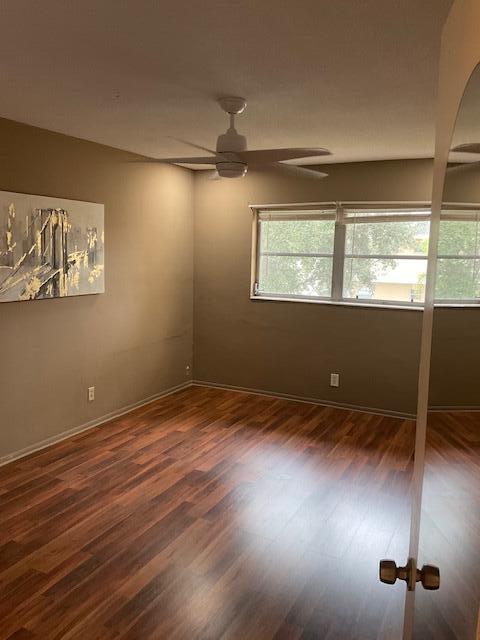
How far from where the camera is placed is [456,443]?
33.2 inches

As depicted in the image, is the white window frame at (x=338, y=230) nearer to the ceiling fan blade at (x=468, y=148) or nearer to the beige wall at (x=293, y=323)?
the beige wall at (x=293, y=323)

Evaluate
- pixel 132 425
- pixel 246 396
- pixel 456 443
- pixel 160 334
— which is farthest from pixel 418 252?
pixel 456 443

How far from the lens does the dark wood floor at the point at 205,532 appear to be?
228 cm

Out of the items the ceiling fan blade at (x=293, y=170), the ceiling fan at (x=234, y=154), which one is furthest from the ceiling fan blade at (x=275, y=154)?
the ceiling fan blade at (x=293, y=170)

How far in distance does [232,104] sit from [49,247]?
75.0 inches

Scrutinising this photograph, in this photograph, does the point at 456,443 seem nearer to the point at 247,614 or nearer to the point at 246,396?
the point at 247,614

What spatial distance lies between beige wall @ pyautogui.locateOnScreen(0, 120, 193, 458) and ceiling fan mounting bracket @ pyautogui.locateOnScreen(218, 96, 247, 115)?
1661mm

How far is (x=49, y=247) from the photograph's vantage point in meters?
4.02

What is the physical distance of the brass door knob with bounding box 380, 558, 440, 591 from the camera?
0.94m

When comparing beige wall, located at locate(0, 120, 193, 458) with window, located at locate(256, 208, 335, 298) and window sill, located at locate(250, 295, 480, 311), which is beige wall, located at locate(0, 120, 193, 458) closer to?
window, located at locate(256, 208, 335, 298)

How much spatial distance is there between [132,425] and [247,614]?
2645 mm

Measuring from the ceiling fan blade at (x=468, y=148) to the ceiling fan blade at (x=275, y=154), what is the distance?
204 centimetres

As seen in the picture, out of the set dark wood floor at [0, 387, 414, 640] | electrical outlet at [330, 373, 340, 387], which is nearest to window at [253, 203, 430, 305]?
electrical outlet at [330, 373, 340, 387]

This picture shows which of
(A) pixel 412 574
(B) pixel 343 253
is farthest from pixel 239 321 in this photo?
(A) pixel 412 574
